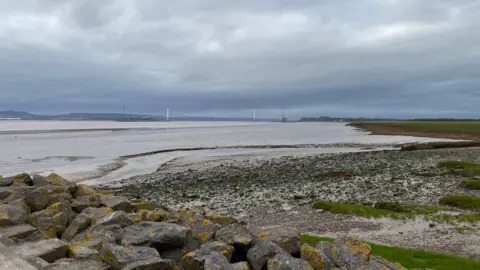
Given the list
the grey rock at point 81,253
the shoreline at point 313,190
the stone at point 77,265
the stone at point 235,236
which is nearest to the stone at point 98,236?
the grey rock at point 81,253

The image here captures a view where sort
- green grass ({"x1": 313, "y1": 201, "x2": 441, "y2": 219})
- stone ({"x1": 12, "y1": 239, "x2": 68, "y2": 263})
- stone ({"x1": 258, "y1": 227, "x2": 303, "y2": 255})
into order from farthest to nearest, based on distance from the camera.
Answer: green grass ({"x1": 313, "y1": 201, "x2": 441, "y2": 219}) < stone ({"x1": 258, "y1": 227, "x2": 303, "y2": 255}) < stone ({"x1": 12, "y1": 239, "x2": 68, "y2": 263})

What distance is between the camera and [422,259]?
9156 millimetres

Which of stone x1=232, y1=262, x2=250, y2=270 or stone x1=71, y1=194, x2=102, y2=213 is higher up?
stone x1=232, y1=262, x2=250, y2=270

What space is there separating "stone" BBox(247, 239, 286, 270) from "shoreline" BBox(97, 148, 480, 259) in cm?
601

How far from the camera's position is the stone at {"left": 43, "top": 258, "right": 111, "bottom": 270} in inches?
250

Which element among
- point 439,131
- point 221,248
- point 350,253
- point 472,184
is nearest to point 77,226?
point 221,248

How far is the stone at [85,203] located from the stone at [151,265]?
636 cm

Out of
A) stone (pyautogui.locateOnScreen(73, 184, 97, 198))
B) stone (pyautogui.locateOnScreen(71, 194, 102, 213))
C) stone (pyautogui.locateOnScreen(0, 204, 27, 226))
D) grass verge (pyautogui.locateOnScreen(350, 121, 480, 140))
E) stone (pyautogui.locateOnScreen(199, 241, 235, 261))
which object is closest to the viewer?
stone (pyautogui.locateOnScreen(199, 241, 235, 261))

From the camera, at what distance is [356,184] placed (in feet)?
74.9

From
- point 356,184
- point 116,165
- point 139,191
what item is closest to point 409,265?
point 356,184

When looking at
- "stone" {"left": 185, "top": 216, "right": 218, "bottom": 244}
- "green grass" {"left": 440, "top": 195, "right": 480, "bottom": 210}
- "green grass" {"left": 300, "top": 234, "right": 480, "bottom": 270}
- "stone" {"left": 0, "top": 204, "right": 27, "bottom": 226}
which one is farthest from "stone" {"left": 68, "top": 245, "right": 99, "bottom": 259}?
"green grass" {"left": 440, "top": 195, "right": 480, "bottom": 210}

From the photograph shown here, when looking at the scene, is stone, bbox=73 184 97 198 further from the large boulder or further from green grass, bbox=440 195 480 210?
green grass, bbox=440 195 480 210

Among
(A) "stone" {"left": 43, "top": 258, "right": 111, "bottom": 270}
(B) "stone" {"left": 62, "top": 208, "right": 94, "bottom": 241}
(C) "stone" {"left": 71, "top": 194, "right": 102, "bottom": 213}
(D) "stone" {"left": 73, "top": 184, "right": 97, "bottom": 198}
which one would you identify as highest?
(A) "stone" {"left": 43, "top": 258, "right": 111, "bottom": 270}

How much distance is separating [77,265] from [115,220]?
2.63m
